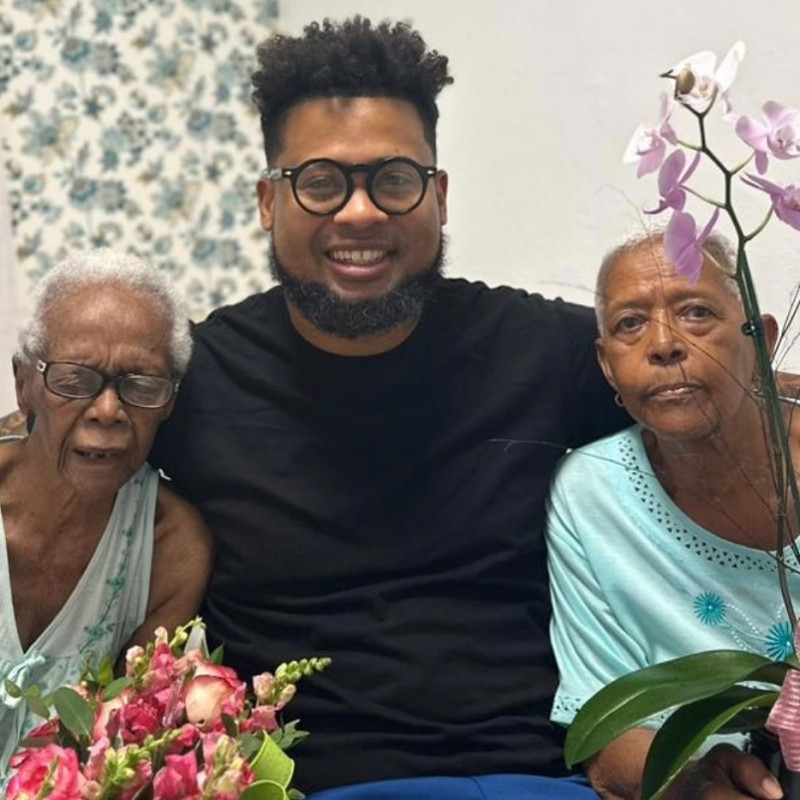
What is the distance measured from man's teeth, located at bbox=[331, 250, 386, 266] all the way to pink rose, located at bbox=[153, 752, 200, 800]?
80cm

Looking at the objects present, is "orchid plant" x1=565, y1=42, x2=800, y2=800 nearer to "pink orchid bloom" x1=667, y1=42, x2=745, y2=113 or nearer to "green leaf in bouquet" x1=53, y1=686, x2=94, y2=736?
"pink orchid bloom" x1=667, y1=42, x2=745, y2=113

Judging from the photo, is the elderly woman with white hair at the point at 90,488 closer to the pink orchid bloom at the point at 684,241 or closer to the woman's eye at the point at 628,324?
the woman's eye at the point at 628,324

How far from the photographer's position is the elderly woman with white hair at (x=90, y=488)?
1271mm

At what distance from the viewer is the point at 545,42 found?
1920 mm

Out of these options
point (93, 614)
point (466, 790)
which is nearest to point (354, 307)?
point (93, 614)

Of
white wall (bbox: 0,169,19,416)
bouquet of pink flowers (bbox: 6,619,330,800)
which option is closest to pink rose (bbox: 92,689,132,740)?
bouquet of pink flowers (bbox: 6,619,330,800)

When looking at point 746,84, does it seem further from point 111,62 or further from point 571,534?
point 111,62

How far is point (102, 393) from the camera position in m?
1.27

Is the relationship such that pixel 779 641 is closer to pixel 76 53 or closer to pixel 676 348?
pixel 676 348

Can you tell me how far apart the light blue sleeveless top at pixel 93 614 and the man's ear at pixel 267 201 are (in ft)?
1.32

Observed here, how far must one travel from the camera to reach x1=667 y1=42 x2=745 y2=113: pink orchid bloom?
80cm

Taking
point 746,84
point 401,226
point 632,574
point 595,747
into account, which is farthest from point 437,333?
point 595,747

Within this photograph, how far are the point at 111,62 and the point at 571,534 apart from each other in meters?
1.64

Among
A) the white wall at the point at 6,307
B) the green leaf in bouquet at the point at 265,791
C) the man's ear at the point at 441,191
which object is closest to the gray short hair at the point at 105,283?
the man's ear at the point at 441,191
